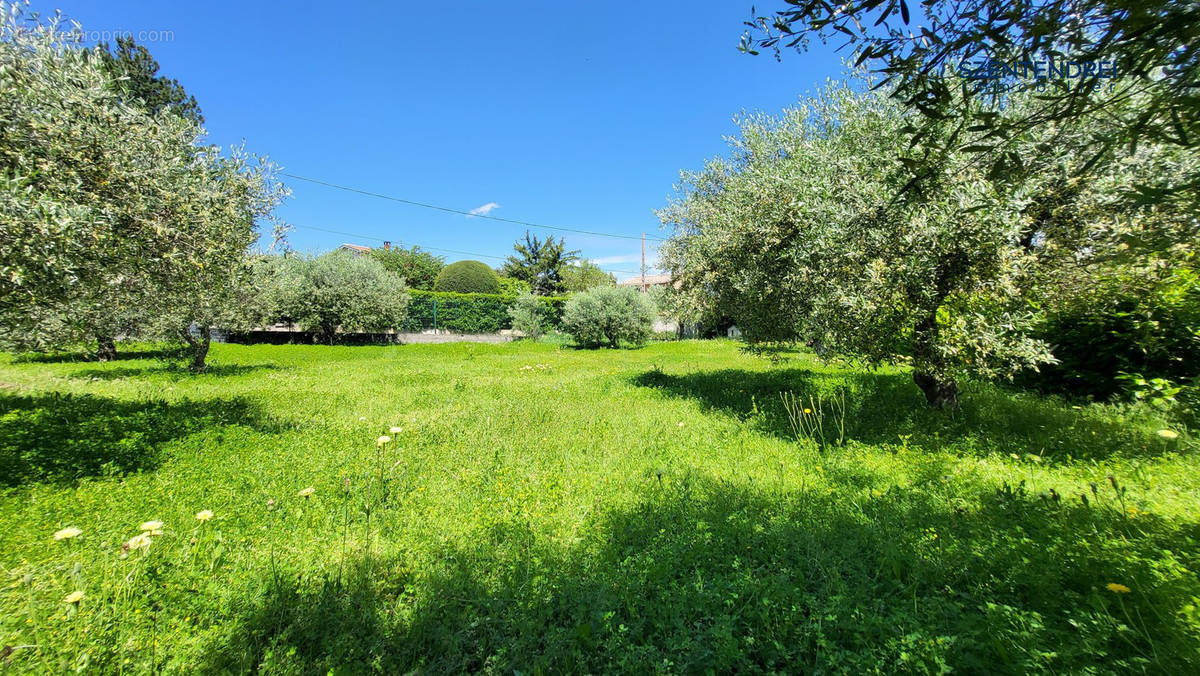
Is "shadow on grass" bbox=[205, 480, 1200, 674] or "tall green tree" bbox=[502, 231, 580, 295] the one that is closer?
"shadow on grass" bbox=[205, 480, 1200, 674]

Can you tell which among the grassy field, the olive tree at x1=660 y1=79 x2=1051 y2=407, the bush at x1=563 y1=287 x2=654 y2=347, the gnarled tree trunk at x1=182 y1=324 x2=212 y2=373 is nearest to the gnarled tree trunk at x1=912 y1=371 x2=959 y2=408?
the olive tree at x1=660 y1=79 x2=1051 y2=407

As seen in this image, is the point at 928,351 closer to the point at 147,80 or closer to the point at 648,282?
the point at 147,80

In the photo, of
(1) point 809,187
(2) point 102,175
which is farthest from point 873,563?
(2) point 102,175

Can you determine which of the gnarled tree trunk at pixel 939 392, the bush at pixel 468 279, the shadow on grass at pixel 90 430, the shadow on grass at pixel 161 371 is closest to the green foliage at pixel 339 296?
the shadow on grass at pixel 161 371

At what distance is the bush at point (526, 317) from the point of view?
78.8 ft

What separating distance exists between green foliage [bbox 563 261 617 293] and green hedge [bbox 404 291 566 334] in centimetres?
1513

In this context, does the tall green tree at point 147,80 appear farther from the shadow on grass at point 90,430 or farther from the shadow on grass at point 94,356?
the shadow on grass at point 90,430

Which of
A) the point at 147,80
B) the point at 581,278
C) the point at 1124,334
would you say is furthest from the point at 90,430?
the point at 581,278

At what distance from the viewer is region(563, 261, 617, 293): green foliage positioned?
4216cm

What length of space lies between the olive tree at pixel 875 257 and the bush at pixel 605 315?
40.3 feet

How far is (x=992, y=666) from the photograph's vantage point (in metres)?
2.00

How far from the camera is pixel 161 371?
11367 mm

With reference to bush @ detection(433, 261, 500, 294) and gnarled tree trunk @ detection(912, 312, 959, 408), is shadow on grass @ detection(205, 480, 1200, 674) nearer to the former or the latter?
gnarled tree trunk @ detection(912, 312, 959, 408)

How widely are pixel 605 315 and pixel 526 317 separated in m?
5.64
